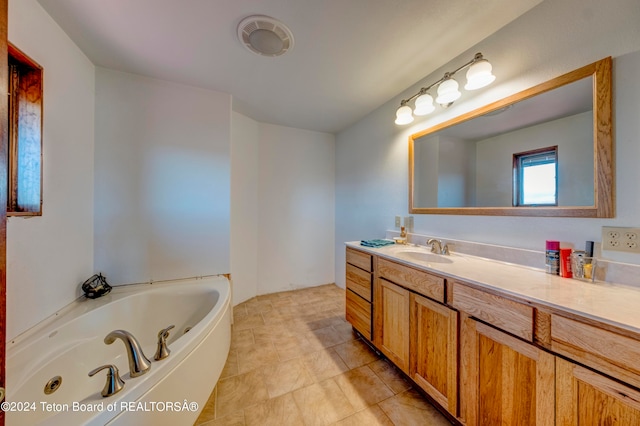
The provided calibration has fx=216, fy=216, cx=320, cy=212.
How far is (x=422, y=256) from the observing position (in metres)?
1.73

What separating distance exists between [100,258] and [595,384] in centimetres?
305

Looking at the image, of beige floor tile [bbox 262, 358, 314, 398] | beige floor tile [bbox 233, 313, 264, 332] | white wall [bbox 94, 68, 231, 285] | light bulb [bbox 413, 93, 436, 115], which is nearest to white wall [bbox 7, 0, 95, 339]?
white wall [bbox 94, 68, 231, 285]

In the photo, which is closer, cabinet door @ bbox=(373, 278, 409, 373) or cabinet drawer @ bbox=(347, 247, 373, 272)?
cabinet door @ bbox=(373, 278, 409, 373)

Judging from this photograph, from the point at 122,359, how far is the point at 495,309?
237 centimetres

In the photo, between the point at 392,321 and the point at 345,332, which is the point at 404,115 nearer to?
the point at 392,321

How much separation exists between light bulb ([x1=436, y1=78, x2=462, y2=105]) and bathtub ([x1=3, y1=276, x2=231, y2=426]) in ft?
7.36

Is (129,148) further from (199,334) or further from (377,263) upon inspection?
(377,263)

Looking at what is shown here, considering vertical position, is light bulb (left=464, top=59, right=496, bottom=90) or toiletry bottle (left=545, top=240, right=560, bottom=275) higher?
light bulb (left=464, top=59, right=496, bottom=90)

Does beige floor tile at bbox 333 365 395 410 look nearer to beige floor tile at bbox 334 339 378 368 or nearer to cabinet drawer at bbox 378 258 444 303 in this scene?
beige floor tile at bbox 334 339 378 368

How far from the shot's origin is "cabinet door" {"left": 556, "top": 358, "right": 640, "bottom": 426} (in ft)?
2.22

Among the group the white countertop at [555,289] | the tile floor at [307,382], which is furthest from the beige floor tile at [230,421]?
the white countertop at [555,289]

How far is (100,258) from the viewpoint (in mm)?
1855

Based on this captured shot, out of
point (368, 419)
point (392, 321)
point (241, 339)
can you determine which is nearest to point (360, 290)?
point (392, 321)

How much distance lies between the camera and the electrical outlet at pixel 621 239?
3.13 feet
